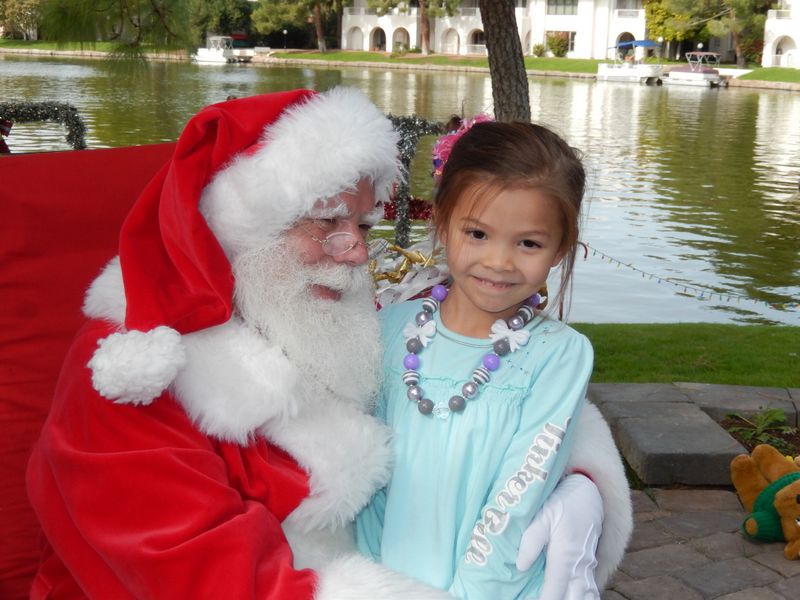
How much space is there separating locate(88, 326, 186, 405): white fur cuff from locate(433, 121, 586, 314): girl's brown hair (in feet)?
2.39

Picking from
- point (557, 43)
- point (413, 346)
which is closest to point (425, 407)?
point (413, 346)

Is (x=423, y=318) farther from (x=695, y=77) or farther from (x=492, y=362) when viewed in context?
(x=695, y=77)

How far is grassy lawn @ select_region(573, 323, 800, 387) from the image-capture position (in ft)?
17.0

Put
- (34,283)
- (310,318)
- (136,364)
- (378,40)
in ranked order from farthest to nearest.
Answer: (378,40), (34,283), (310,318), (136,364)

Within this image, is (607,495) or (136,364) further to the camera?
(607,495)

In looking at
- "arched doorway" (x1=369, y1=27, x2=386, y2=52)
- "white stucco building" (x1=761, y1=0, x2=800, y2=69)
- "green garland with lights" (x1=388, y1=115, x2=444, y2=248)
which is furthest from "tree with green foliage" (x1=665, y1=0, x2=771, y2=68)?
"green garland with lights" (x1=388, y1=115, x2=444, y2=248)

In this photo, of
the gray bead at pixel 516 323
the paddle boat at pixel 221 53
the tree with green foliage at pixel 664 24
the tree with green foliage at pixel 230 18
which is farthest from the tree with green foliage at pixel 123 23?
the paddle boat at pixel 221 53

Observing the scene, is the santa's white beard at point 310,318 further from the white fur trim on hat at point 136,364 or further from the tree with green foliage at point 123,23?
the tree with green foliage at point 123,23

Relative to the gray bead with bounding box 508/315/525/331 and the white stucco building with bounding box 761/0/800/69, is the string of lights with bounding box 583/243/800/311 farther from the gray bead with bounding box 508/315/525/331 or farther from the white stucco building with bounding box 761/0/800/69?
the white stucco building with bounding box 761/0/800/69

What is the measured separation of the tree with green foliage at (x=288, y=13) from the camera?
51.4 metres

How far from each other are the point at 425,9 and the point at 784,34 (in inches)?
721

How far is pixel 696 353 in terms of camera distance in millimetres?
5664

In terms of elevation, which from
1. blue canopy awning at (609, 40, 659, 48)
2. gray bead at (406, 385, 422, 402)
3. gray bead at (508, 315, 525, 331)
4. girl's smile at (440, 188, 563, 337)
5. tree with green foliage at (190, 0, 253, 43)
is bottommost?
gray bead at (406, 385, 422, 402)

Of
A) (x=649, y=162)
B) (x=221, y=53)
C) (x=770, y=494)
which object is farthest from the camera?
(x=221, y=53)
